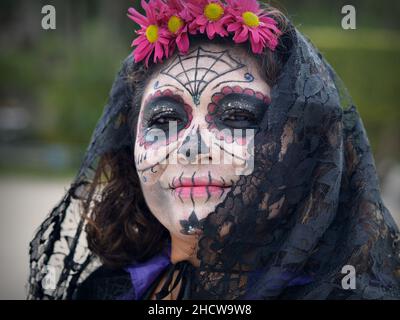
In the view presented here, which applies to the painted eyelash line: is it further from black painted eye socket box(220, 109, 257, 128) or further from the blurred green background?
the blurred green background

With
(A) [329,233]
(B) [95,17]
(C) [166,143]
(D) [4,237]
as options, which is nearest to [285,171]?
(A) [329,233]

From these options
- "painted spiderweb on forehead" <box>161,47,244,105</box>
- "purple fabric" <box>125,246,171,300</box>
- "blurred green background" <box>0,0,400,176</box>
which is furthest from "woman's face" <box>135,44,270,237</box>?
"blurred green background" <box>0,0,400,176</box>

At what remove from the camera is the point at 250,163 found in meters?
1.89

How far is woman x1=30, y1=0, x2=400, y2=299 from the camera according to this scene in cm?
186

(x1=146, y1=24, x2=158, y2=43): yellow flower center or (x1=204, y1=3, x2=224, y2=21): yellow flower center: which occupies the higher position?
(x1=204, y1=3, x2=224, y2=21): yellow flower center

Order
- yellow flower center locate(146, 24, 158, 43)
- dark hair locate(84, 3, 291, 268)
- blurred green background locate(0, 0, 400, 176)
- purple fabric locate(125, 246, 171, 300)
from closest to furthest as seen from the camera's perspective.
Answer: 1. yellow flower center locate(146, 24, 158, 43)
2. purple fabric locate(125, 246, 171, 300)
3. dark hair locate(84, 3, 291, 268)
4. blurred green background locate(0, 0, 400, 176)

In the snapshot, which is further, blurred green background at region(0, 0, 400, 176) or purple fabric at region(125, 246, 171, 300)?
blurred green background at region(0, 0, 400, 176)

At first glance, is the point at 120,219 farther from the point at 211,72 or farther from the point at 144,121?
the point at 211,72

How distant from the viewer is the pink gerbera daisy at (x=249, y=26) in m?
1.98

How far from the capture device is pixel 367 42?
1255 cm

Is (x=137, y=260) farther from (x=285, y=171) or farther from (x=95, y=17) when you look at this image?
(x=95, y=17)

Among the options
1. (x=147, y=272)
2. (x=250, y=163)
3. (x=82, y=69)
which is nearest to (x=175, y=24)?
(x=250, y=163)

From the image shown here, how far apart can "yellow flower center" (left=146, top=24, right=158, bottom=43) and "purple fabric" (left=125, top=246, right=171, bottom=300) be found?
0.75m
